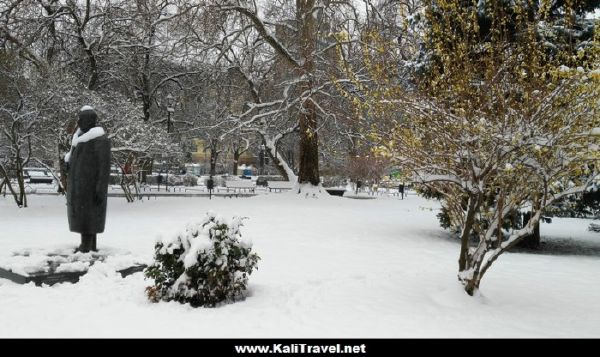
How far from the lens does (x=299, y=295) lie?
6.46m

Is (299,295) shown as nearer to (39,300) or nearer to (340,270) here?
(340,270)

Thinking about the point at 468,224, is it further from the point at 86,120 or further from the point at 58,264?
the point at 86,120

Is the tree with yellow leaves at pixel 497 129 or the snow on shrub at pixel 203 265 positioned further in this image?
the snow on shrub at pixel 203 265

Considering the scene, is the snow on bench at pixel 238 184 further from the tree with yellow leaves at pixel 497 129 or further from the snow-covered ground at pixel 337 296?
the tree with yellow leaves at pixel 497 129

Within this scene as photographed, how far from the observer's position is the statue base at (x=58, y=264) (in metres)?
6.86

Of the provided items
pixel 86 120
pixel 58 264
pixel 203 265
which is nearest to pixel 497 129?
pixel 203 265

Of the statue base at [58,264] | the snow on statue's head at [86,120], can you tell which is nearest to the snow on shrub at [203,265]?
the statue base at [58,264]

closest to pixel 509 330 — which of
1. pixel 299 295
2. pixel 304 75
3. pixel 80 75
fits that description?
pixel 299 295

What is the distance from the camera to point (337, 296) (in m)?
6.45

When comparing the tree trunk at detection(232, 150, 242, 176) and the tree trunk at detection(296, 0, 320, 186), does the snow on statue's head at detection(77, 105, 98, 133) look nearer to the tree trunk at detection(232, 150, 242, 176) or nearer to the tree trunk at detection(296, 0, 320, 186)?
the tree trunk at detection(296, 0, 320, 186)

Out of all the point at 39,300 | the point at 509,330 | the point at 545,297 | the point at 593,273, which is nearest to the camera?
the point at 509,330

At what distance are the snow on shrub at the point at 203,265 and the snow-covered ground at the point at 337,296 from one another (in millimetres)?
220

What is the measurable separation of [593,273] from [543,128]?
15.4ft

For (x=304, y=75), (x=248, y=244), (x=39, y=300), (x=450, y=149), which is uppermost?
(x=304, y=75)
